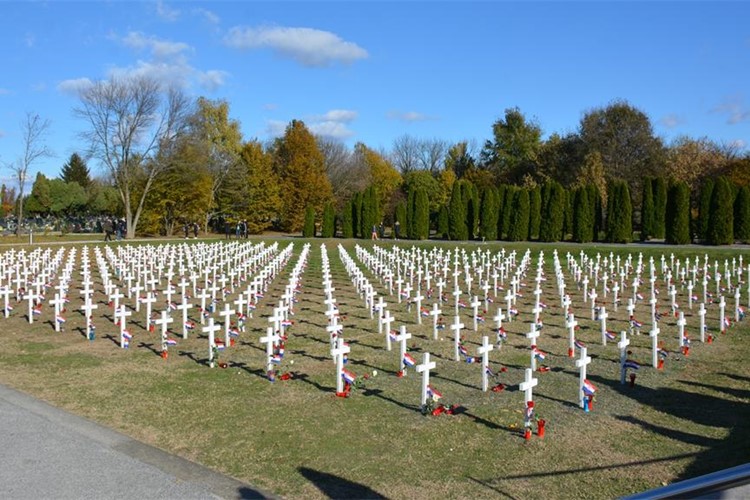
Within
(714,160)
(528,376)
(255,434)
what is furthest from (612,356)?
(714,160)

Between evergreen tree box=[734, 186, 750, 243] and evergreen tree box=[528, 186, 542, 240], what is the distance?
449 inches

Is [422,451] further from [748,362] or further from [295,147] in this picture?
[295,147]

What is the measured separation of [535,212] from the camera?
43.0 m

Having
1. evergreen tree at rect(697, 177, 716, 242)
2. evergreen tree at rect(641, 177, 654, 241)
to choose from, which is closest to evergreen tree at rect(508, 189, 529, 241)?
evergreen tree at rect(641, 177, 654, 241)

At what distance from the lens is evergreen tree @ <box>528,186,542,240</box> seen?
42.9m

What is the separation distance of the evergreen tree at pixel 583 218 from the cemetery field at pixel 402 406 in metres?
27.4

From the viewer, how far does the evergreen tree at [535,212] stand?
42.9 meters

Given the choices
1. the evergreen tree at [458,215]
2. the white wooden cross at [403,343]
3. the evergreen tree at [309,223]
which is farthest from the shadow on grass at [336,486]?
the evergreen tree at [309,223]

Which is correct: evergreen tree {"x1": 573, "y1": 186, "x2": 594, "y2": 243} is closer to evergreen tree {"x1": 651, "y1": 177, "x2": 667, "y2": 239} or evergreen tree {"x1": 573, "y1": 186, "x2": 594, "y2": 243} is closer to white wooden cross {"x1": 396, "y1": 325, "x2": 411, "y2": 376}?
evergreen tree {"x1": 651, "y1": 177, "x2": 667, "y2": 239}

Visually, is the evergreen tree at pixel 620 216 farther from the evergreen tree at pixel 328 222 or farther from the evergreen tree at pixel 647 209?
the evergreen tree at pixel 328 222

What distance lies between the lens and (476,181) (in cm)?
6938

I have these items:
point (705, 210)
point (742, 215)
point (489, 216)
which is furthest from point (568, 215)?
point (742, 215)

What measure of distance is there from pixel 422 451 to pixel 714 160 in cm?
5376

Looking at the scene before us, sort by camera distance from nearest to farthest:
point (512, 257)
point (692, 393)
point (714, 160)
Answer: point (692, 393), point (512, 257), point (714, 160)
